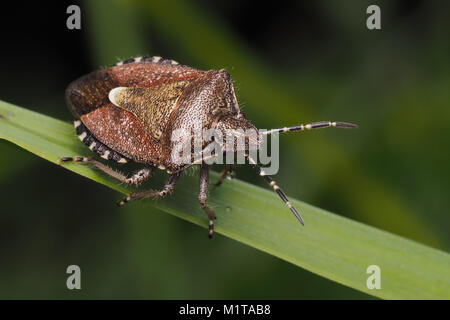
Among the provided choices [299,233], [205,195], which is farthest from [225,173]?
[299,233]

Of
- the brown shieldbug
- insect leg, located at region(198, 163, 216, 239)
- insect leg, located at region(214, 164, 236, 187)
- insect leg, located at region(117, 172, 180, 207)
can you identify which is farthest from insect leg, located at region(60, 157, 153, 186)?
insect leg, located at region(214, 164, 236, 187)

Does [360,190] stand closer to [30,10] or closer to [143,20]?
[143,20]

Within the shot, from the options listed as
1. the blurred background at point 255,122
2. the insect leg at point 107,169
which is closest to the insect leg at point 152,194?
the insect leg at point 107,169

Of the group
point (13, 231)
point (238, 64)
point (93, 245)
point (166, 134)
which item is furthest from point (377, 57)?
point (13, 231)

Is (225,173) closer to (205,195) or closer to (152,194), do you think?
(205,195)

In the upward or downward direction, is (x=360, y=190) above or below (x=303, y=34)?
below
